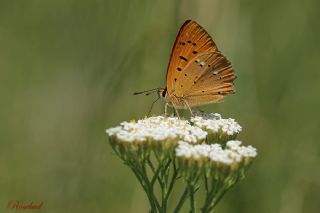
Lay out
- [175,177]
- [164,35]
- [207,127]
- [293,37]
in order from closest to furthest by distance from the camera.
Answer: [175,177] < [207,127] < [164,35] < [293,37]

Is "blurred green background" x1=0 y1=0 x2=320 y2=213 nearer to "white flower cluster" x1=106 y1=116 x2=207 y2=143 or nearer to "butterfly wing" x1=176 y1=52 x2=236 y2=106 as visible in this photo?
"butterfly wing" x1=176 y1=52 x2=236 y2=106

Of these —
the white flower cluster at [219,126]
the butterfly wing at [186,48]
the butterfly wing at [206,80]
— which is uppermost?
the butterfly wing at [186,48]

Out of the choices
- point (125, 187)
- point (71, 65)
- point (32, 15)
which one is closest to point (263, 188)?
point (125, 187)

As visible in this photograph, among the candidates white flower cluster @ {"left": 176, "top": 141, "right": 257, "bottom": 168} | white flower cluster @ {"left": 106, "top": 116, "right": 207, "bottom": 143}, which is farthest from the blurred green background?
white flower cluster @ {"left": 176, "top": 141, "right": 257, "bottom": 168}

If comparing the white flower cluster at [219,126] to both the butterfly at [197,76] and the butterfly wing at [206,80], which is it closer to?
the butterfly at [197,76]

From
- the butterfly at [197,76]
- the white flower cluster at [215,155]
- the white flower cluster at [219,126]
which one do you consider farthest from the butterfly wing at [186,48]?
the white flower cluster at [215,155]

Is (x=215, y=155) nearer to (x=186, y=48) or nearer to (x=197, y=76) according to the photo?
(x=186, y=48)

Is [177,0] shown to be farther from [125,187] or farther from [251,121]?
[125,187]

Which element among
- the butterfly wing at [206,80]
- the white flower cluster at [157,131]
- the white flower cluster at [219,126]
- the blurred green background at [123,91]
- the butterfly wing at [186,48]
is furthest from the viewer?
the blurred green background at [123,91]
